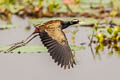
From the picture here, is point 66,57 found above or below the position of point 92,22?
above

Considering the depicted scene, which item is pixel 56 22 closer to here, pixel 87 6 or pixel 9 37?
pixel 9 37

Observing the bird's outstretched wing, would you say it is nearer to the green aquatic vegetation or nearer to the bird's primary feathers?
the bird's primary feathers

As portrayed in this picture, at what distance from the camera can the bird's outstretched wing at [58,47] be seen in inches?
278

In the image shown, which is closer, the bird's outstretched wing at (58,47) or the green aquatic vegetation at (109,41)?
the bird's outstretched wing at (58,47)

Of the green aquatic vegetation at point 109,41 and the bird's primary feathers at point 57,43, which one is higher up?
the bird's primary feathers at point 57,43

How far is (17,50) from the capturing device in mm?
8383

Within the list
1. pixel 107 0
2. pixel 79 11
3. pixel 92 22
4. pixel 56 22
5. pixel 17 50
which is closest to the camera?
pixel 56 22

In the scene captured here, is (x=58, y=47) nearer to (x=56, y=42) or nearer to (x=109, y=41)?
(x=56, y=42)

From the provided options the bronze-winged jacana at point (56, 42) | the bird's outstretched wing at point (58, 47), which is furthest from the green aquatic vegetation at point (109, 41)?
the bird's outstretched wing at point (58, 47)

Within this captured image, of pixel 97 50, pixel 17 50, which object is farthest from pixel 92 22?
pixel 17 50

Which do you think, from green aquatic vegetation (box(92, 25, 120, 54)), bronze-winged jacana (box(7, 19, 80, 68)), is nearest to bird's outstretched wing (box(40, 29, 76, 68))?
bronze-winged jacana (box(7, 19, 80, 68))

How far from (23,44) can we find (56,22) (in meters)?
1.00

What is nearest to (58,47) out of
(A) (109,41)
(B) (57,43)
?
(B) (57,43)

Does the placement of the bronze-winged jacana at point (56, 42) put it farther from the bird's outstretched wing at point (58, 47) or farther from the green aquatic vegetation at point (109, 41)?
the green aquatic vegetation at point (109, 41)
